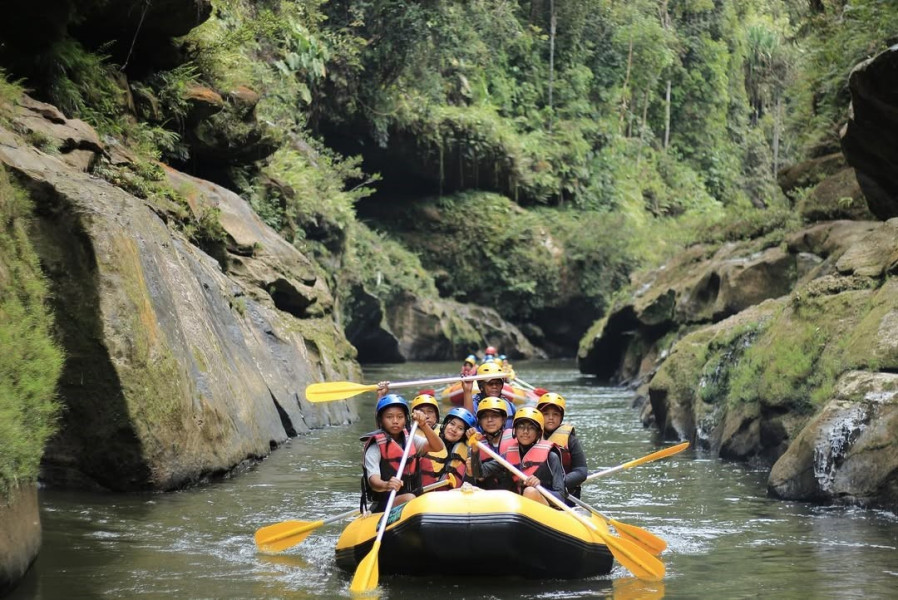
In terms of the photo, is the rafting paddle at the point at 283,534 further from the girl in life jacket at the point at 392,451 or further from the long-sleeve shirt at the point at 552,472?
the long-sleeve shirt at the point at 552,472

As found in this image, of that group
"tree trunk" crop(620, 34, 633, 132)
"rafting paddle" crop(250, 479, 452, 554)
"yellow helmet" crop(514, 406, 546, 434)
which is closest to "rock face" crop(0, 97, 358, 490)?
"rafting paddle" crop(250, 479, 452, 554)

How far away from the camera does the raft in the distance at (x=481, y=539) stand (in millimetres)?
7000

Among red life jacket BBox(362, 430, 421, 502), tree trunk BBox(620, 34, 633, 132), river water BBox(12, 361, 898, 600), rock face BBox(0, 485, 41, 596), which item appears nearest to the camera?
rock face BBox(0, 485, 41, 596)

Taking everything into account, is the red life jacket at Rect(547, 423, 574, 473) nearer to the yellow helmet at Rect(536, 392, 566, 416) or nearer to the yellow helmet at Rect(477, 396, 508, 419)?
the yellow helmet at Rect(536, 392, 566, 416)

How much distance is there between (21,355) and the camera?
7113 mm

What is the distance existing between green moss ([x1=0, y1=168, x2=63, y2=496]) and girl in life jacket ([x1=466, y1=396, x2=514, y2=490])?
3037mm

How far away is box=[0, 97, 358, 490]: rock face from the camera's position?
9430mm

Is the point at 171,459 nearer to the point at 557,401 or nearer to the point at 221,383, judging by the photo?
the point at 221,383

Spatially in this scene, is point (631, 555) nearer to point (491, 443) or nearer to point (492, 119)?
point (491, 443)

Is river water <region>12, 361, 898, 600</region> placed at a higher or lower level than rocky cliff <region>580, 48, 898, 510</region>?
lower

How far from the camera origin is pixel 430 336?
31156mm

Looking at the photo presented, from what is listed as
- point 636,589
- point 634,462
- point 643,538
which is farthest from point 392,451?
point 634,462

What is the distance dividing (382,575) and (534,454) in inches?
61.0

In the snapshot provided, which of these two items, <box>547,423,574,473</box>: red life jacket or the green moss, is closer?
the green moss
